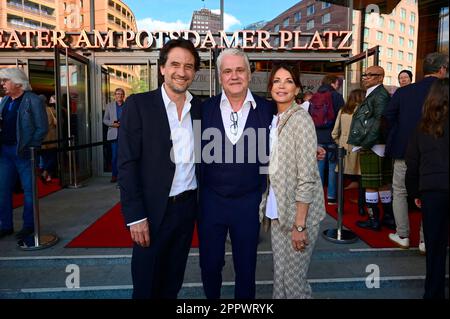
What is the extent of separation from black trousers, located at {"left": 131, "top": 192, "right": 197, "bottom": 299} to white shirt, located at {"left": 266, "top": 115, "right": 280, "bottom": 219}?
43 cm

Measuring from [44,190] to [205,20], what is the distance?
457 cm

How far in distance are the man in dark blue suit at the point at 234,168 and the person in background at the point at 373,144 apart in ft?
6.43

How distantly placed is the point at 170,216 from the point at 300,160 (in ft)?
2.52

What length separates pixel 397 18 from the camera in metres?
9.25

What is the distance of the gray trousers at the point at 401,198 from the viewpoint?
3.19 metres

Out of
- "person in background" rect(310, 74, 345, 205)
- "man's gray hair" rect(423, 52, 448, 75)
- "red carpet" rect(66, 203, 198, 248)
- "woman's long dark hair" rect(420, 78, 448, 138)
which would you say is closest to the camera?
"woman's long dark hair" rect(420, 78, 448, 138)

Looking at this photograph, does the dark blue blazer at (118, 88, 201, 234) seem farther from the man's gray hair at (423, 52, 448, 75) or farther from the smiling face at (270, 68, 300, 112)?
the man's gray hair at (423, 52, 448, 75)

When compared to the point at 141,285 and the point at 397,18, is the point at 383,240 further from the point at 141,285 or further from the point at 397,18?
the point at 397,18

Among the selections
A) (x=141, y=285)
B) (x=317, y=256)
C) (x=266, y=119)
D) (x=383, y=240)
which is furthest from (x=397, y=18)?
(x=141, y=285)

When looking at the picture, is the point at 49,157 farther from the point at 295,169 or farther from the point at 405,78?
the point at 405,78

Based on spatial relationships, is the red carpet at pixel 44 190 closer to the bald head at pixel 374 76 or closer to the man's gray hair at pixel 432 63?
the bald head at pixel 374 76

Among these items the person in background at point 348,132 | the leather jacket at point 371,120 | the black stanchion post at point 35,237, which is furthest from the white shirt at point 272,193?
the person in background at point 348,132

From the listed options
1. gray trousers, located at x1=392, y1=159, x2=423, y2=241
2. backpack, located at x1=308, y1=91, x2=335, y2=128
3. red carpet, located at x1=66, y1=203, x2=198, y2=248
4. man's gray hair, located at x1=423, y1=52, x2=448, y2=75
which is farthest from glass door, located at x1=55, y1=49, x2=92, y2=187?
man's gray hair, located at x1=423, y1=52, x2=448, y2=75

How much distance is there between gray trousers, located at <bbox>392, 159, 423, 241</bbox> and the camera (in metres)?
3.19
